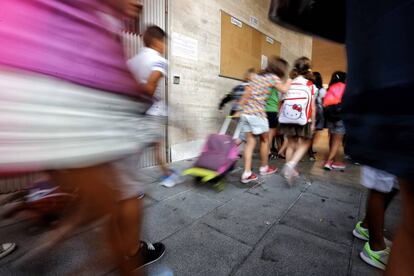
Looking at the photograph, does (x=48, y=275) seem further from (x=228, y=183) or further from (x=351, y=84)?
(x=228, y=183)

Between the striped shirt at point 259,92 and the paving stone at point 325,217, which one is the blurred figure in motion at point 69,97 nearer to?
the paving stone at point 325,217

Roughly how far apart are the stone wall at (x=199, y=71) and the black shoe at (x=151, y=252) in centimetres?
206

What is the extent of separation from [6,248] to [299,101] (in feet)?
10.3

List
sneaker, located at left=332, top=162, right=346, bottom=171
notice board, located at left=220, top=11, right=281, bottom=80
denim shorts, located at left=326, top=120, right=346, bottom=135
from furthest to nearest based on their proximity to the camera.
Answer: notice board, located at left=220, top=11, right=281, bottom=80 < sneaker, located at left=332, top=162, right=346, bottom=171 < denim shorts, located at left=326, top=120, right=346, bottom=135

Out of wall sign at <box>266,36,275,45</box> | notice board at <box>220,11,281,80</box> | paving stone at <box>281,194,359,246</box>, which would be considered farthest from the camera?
wall sign at <box>266,36,275,45</box>

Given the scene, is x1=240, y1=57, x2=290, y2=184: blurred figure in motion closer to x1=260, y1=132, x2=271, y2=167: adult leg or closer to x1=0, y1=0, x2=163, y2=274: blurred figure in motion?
x1=260, y1=132, x2=271, y2=167: adult leg

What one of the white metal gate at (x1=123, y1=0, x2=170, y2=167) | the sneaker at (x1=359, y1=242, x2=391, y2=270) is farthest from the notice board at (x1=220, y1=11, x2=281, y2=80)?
the sneaker at (x1=359, y1=242, x2=391, y2=270)

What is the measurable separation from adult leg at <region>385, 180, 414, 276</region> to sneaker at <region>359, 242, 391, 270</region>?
1.00 meters

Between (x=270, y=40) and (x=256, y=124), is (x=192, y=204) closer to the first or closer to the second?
(x=256, y=124)

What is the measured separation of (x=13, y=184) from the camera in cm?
236

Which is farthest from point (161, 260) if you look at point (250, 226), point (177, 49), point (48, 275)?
point (177, 49)

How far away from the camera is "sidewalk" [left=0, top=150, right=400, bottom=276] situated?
138 cm

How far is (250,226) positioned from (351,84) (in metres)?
1.50

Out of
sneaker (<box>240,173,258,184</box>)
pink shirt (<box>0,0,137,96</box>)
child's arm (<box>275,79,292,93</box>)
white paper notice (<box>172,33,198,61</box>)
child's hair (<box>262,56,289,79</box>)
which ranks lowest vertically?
sneaker (<box>240,173,258,184</box>)
